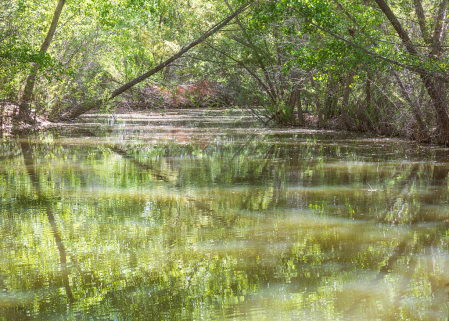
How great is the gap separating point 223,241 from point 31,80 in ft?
47.7

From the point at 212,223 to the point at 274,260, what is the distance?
1260 millimetres

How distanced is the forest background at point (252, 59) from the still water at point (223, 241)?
133 inches

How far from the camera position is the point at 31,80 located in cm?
1733

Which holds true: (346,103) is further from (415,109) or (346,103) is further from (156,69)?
(156,69)

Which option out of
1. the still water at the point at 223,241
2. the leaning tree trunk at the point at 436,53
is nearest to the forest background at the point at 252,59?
the leaning tree trunk at the point at 436,53

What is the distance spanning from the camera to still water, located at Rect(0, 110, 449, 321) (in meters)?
3.29

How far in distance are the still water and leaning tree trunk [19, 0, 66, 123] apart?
8.31 m

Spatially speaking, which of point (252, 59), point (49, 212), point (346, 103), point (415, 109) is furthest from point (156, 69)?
point (49, 212)

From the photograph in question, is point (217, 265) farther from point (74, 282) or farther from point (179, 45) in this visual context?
point (179, 45)

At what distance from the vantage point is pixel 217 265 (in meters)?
3.99

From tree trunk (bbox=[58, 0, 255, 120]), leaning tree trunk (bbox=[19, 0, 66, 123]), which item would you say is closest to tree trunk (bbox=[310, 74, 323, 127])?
tree trunk (bbox=[58, 0, 255, 120])

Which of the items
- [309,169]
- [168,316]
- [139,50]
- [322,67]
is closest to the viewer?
[168,316]

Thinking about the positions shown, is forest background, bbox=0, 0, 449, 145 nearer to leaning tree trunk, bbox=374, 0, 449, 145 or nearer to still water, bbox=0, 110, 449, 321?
leaning tree trunk, bbox=374, 0, 449, 145

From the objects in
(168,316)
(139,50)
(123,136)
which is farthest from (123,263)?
(139,50)
